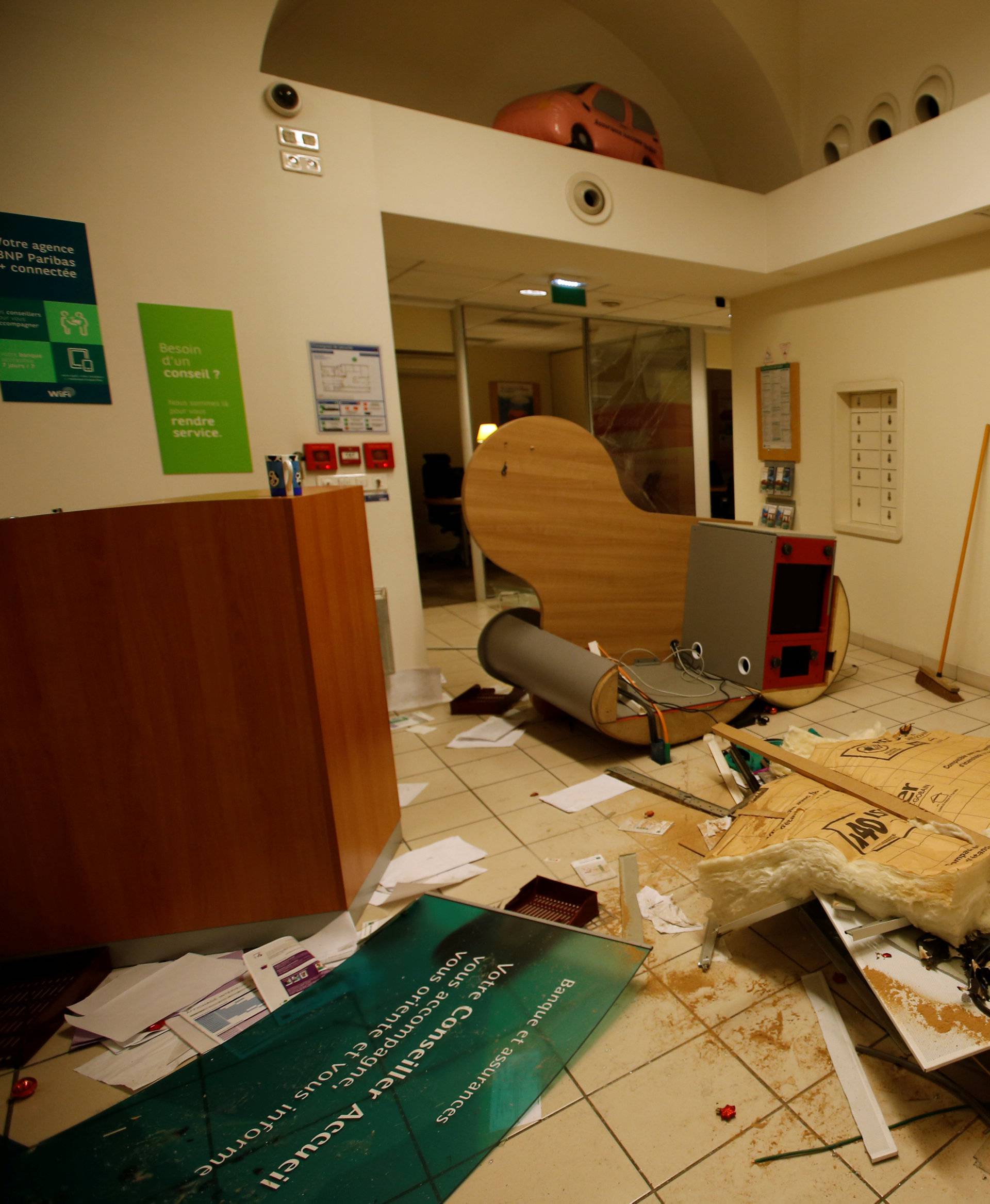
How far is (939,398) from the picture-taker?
3711 mm

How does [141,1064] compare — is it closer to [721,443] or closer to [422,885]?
[422,885]

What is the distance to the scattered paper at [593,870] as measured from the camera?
85.1 inches

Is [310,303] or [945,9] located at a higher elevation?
[945,9]

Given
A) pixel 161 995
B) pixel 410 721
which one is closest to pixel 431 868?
pixel 161 995

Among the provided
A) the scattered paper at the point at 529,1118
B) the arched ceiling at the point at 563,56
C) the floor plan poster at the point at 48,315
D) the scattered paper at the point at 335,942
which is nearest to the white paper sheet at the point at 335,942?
the scattered paper at the point at 335,942

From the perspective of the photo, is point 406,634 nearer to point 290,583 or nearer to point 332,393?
point 332,393

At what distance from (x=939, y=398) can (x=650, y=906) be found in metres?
3.24

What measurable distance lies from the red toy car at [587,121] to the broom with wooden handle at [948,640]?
2.44 m

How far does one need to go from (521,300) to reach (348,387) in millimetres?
2894

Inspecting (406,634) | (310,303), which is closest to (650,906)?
(406,634)

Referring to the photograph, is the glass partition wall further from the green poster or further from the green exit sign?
the green poster

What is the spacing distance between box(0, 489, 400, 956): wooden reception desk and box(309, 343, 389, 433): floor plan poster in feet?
4.78

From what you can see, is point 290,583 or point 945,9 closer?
point 290,583

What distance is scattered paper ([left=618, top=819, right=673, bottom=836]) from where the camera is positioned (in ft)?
7.89
